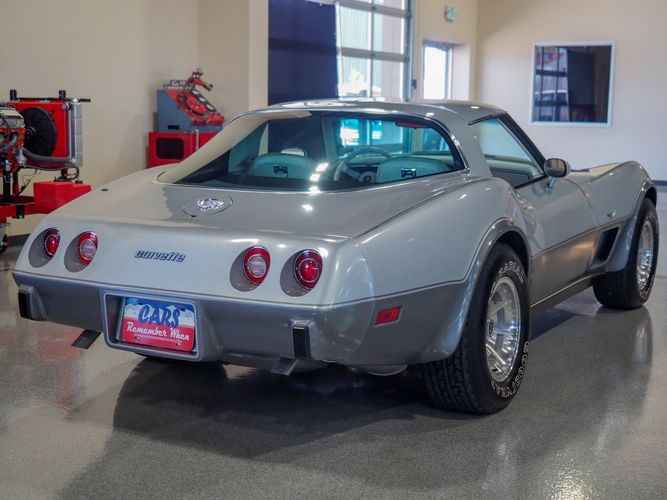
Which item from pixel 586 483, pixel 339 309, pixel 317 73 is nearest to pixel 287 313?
pixel 339 309

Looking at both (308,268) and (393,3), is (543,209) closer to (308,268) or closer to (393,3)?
(308,268)

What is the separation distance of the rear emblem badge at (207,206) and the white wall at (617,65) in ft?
41.9

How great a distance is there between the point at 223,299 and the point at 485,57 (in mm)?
14222

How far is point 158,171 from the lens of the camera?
154 inches

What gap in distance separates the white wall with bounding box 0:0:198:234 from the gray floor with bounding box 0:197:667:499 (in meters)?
4.27

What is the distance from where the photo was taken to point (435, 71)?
624 inches

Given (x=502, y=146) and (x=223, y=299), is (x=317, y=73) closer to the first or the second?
(x=502, y=146)

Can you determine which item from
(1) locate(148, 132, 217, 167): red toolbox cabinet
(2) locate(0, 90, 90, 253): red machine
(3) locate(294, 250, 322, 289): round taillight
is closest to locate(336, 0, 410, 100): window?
(1) locate(148, 132, 217, 167): red toolbox cabinet

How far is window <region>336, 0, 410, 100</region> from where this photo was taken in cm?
1280

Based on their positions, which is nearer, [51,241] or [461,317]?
[461,317]

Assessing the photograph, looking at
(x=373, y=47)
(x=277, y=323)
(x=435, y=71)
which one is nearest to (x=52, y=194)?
(x=277, y=323)

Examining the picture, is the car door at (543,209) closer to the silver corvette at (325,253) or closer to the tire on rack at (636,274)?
the silver corvette at (325,253)

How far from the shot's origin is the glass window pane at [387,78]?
1372 centimetres

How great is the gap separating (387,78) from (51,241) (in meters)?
11.2
